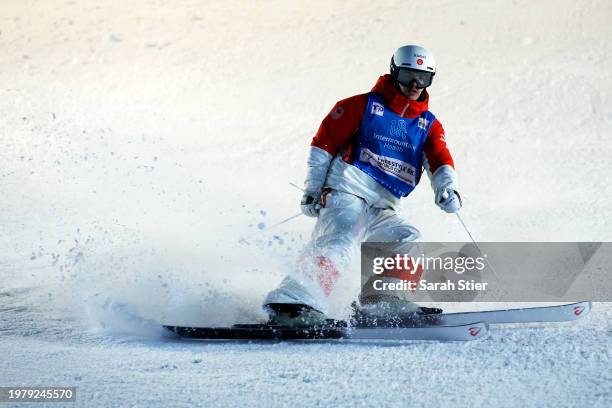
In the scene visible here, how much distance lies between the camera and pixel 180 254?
20.7ft

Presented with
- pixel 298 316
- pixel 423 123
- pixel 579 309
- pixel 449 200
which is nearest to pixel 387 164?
pixel 423 123

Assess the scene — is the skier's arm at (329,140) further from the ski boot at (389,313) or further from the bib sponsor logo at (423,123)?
the ski boot at (389,313)

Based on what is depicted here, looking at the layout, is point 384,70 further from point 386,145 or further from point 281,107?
point 386,145

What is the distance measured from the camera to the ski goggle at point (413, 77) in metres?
4.80

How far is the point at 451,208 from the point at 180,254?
244 centimetres

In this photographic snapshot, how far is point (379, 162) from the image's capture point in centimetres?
489

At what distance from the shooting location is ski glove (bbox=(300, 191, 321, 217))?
16.0 feet

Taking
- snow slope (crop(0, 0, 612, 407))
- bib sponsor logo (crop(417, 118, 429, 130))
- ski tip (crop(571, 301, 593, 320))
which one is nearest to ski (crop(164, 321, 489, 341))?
snow slope (crop(0, 0, 612, 407))

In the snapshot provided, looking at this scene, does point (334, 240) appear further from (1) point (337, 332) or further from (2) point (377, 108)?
(2) point (377, 108)

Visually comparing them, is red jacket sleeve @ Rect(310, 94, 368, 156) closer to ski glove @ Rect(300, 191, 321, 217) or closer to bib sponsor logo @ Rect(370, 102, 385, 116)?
bib sponsor logo @ Rect(370, 102, 385, 116)

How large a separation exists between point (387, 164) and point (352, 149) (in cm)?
24

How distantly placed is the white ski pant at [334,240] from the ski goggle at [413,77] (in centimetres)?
77

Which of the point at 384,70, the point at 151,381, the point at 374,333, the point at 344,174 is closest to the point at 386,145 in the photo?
the point at 344,174

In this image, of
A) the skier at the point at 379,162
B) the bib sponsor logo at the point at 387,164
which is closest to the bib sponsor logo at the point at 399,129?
the skier at the point at 379,162
